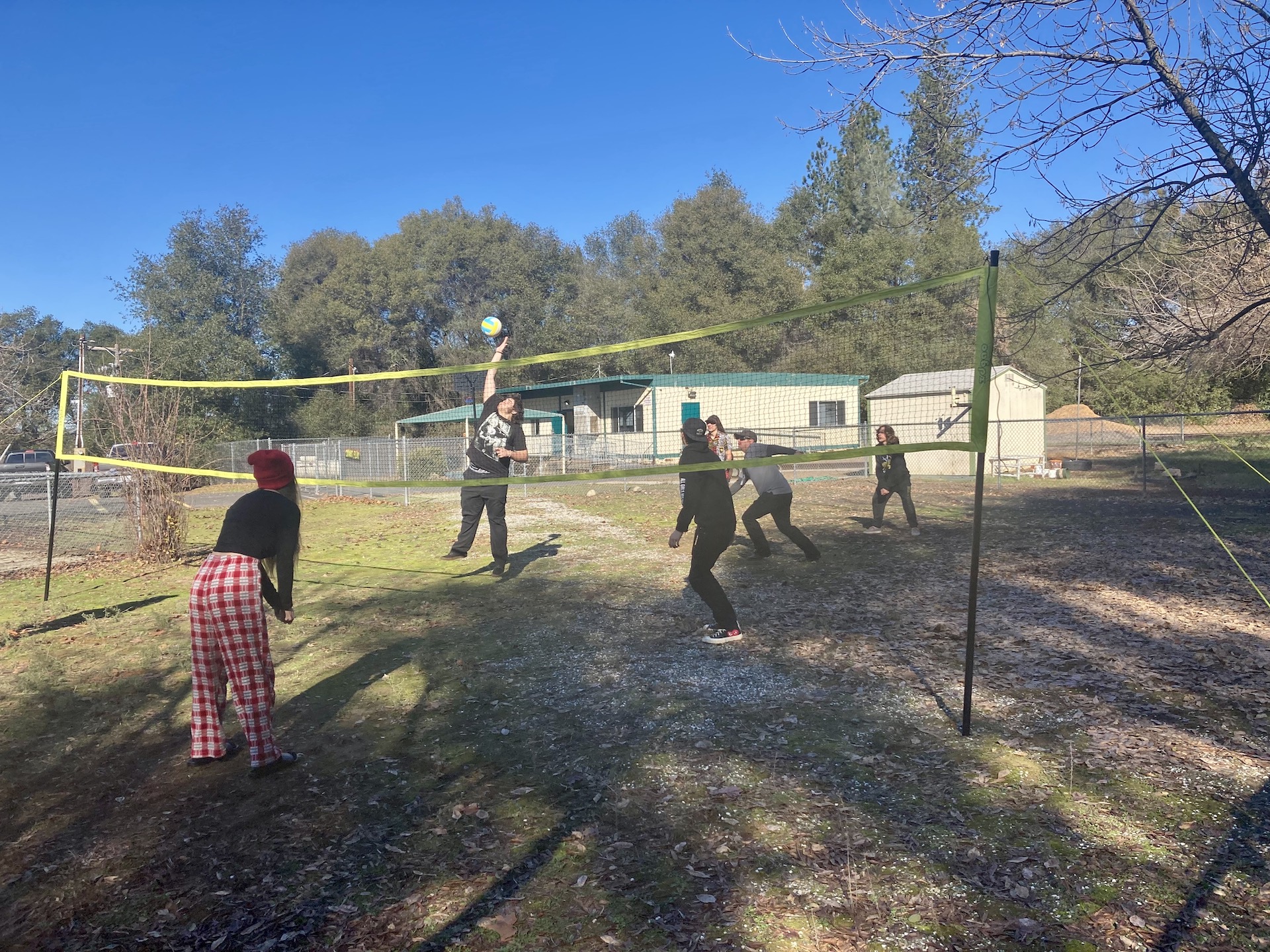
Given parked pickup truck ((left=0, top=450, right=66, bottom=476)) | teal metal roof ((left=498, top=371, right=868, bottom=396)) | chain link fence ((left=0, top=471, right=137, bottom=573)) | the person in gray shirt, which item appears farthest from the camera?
parked pickup truck ((left=0, top=450, right=66, bottom=476))

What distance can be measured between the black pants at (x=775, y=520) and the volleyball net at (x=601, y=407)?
→ 695mm

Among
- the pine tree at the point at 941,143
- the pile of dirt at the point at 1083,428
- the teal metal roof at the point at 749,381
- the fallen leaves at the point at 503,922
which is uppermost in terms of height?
the pine tree at the point at 941,143

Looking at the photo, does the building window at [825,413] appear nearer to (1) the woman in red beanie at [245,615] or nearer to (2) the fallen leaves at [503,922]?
(1) the woman in red beanie at [245,615]

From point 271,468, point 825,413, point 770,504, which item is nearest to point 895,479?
point 770,504

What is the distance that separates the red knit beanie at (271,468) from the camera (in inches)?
168

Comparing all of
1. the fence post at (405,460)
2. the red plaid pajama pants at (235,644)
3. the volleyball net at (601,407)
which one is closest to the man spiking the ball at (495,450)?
the volleyball net at (601,407)

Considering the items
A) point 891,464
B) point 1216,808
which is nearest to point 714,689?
point 1216,808

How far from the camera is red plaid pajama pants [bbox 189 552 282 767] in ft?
13.1

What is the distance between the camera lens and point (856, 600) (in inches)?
296

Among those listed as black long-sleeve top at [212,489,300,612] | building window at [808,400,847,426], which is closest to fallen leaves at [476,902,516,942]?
black long-sleeve top at [212,489,300,612]

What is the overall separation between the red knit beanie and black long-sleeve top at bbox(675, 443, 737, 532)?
9.31ft

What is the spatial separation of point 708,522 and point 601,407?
22171 millimetres

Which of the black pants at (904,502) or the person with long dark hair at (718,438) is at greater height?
the person with long dark hair at (718,438)

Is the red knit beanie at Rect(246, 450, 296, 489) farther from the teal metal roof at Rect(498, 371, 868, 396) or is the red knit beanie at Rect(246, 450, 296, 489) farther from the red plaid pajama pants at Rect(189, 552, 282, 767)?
the teal metal roof at Rect(498, 371, 868, 396)
